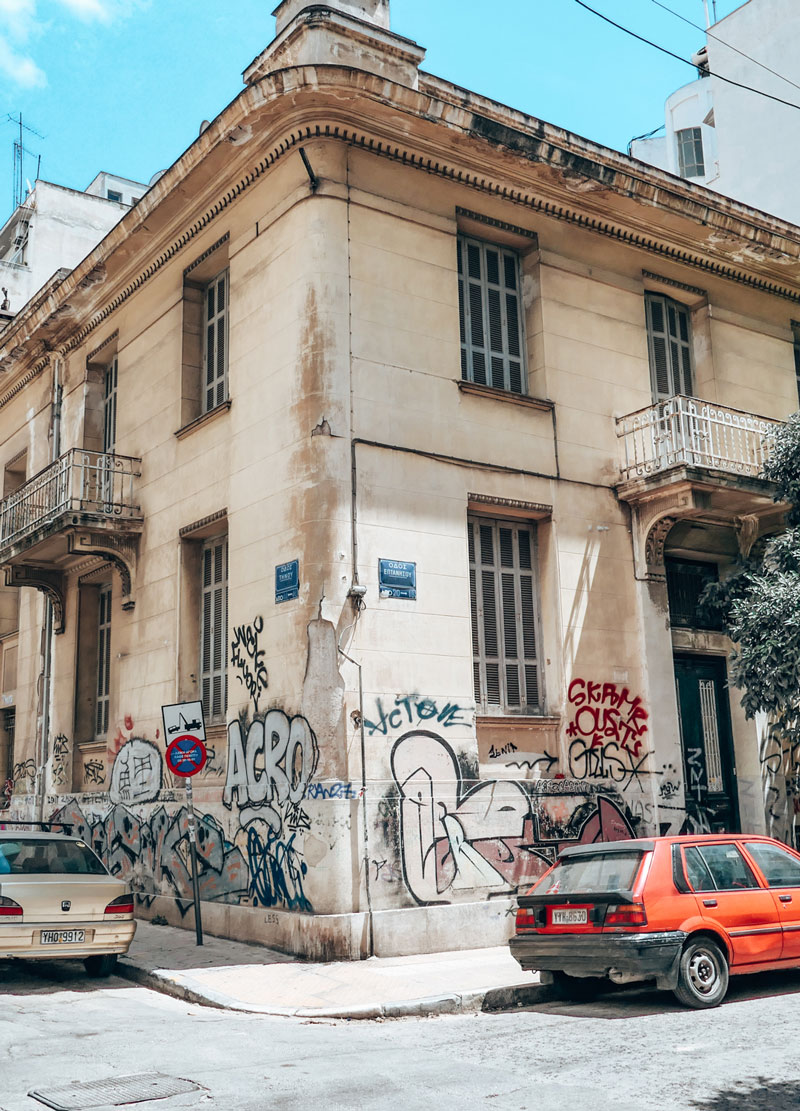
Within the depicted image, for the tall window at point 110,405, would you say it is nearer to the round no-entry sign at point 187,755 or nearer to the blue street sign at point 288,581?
the blue street sign at point 288,581

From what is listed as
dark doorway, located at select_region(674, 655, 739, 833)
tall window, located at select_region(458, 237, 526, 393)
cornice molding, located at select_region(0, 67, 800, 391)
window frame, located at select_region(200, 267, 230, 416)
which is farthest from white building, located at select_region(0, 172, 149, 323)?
dark doorway, located at select_region(674, 655, 739, 833)

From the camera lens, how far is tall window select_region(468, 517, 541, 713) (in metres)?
13.5

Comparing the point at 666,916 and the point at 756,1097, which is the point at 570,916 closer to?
the point at 666,916

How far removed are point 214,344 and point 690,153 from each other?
28.5m

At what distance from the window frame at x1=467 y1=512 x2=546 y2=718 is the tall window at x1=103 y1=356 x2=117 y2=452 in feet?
23.8

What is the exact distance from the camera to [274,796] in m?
12.3

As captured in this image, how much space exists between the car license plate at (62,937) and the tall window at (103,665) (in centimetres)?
744

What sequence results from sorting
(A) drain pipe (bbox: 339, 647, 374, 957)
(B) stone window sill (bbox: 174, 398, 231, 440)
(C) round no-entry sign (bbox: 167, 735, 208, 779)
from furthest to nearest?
(B) stone window sill (bbox: 174, 398, 231, 440)
(C) round no-entry sign (bbox: 167, 735, 208, 779)
(A) drain pipe (bbox: 339, 647, 374, 957)

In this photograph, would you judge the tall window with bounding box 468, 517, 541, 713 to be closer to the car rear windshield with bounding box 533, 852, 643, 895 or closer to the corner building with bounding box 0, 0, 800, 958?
the corner building with bounding box 0, 0, 800, 958

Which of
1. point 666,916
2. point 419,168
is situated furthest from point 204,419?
point 666,916

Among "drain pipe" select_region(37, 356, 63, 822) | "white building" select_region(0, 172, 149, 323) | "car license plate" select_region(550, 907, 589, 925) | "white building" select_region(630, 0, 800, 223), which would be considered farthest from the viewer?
"white building" select_region(0, 172, 149, 323)

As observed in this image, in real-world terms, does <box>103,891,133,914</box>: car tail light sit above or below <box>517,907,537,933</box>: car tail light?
above

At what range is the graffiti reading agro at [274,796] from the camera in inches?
464

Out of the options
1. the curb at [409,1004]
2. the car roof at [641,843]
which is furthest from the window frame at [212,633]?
the car roof at [641,843]
